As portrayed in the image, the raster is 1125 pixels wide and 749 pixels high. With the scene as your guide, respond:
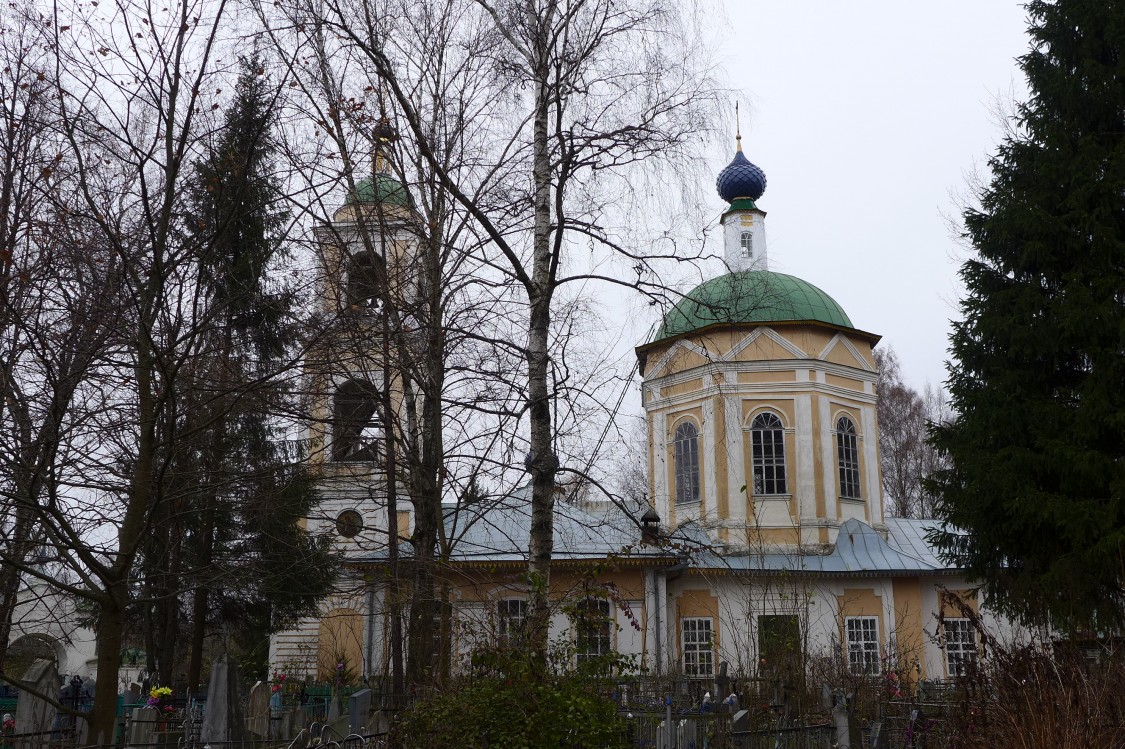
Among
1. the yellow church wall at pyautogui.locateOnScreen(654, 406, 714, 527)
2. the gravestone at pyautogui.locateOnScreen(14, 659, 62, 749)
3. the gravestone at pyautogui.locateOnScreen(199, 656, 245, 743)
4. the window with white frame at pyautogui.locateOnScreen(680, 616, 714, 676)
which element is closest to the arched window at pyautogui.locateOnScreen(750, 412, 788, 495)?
the yellow church wall at pyautogui.locateOnScreen(654, 406, 714, 527)

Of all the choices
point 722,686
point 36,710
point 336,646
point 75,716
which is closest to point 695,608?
point 336,646

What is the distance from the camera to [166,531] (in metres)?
10.3

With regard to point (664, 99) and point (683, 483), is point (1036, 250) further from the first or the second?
point (683, 483)

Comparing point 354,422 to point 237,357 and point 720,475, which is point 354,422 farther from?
point 720,475

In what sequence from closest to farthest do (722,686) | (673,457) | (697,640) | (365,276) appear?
(365,276)
(722,686)
(697,640)
(673,457)

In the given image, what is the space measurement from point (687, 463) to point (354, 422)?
1807cm

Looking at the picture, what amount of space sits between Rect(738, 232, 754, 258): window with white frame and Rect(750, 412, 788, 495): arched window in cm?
564

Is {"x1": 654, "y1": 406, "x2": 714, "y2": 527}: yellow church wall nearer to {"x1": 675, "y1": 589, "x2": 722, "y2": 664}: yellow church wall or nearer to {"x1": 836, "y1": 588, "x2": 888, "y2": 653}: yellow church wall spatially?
{"x1": 675, "y1": 589, "x2": 722, "y2": 664}: yellow church wall

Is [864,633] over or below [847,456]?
below

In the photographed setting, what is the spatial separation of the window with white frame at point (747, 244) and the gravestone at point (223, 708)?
23017mm

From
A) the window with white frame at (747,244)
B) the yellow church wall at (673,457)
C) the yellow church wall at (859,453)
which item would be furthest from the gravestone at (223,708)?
the window with white frame at (747,244)

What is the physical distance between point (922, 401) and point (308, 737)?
1270 inches

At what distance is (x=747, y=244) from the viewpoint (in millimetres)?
28406

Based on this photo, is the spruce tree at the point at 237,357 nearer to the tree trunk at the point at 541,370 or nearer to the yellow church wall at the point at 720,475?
the tree trunk at the point at 541,370
